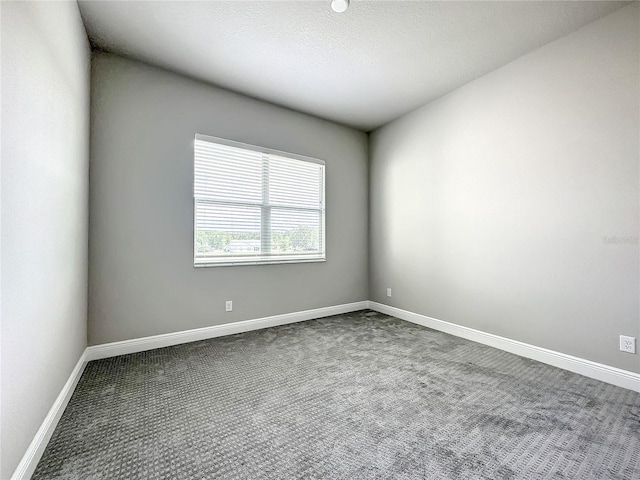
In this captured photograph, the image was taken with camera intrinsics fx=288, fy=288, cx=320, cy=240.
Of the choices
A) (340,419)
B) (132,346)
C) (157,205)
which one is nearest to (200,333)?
(132,346)

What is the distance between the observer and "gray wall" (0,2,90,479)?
3.86ft

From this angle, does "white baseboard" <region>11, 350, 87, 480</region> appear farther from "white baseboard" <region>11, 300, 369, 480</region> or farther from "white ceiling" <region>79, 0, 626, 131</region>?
"white ceiling" <region>79, 0, 626, 131</region>

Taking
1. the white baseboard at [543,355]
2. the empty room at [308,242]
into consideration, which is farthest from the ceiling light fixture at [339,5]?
the white baseboard at [543,355]

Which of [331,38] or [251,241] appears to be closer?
[331,38]

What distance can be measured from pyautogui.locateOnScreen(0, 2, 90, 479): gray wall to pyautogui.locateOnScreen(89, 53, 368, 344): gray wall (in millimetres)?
443

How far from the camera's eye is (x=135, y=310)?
2793 millimetres

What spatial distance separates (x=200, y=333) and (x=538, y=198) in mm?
3605

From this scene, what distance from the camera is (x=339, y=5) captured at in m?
2.11

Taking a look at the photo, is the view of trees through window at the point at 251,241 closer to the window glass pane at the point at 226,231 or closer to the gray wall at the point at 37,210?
the window glass pane at the point at 226,231

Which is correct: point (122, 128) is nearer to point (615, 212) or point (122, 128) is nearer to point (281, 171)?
point (281, 171)

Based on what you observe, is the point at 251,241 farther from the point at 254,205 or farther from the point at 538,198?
the point at 538,198

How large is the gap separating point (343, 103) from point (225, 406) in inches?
135

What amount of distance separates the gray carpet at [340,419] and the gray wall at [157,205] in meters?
0.49

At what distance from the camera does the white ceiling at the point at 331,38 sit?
2160 mm
